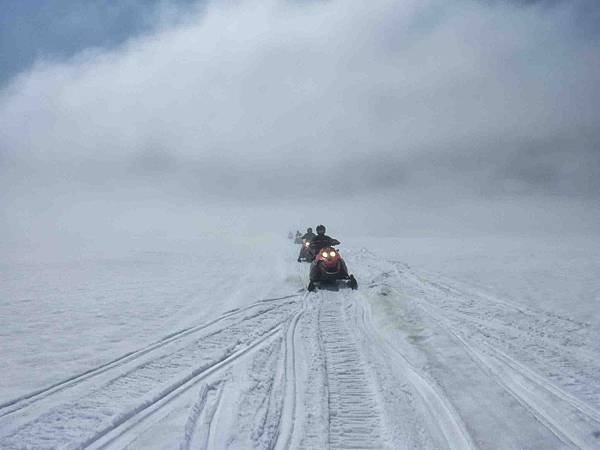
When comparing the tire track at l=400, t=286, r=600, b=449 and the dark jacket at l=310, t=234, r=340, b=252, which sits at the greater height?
the dark jacket at l=310, t=234, r=340, b=252

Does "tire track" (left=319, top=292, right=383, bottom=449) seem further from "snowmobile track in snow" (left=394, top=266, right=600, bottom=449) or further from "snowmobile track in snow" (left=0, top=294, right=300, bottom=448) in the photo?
"snowmobile track in snow" (left=394, top=266, right=600, bottom=449)

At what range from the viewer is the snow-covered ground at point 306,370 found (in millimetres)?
3617

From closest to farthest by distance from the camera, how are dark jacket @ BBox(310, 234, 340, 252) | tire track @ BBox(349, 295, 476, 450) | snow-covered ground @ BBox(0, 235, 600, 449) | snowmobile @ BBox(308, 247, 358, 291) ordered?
tire track @ BBox(349, 295, 476, 450), snow-covered ground @ BBox(0, 235, 600, 449), snowmobile @ BBox(308, 247, 358, 291), dark jacket @ BBox(310, 234, 340, 252)

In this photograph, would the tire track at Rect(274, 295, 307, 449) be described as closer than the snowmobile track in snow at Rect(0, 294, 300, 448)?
Yes

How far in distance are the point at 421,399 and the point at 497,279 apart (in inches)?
389

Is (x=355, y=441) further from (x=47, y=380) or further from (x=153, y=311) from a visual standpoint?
(x=153, y=311)

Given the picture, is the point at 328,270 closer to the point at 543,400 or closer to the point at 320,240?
the point at 320,240

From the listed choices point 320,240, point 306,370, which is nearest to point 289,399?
point 306,370

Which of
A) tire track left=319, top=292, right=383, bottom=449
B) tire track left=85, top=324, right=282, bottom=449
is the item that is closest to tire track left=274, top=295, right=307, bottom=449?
tire track left=319, top=292, right=383, bottom=449

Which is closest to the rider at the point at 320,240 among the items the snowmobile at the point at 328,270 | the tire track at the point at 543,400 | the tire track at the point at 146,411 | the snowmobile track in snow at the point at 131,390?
the snowmobile at the point at 328,270

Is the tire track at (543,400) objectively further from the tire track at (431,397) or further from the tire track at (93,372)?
the tire track at (93,372)

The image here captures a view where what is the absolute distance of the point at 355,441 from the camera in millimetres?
3500

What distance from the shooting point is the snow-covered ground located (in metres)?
3.62

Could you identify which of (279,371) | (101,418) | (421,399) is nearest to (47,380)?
(101,418)
